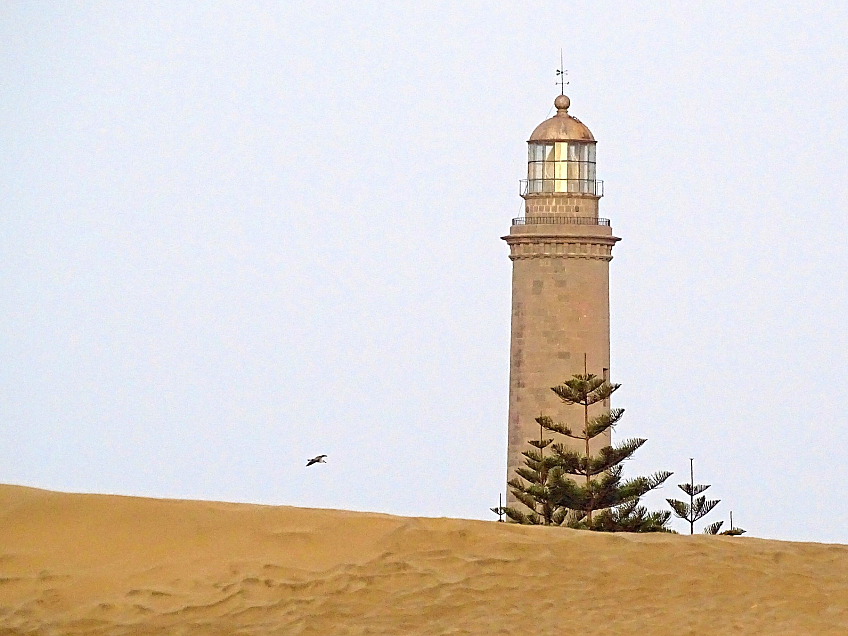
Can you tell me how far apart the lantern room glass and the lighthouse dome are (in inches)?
4.4

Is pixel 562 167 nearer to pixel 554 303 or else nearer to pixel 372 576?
pixel 554 303

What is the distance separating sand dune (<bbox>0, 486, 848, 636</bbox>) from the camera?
17656 millimetres

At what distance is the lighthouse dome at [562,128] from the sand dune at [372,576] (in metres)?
30.3

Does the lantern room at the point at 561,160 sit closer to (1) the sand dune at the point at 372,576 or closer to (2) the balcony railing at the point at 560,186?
(2) the balcony railing at the point at 560,186

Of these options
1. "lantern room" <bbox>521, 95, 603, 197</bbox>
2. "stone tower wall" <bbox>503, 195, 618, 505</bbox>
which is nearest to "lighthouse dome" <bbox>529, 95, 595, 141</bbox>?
"lantern room" <bbox>521, 95, 603, 197</bbox>

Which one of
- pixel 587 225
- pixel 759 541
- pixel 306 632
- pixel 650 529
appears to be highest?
pixel 587 225

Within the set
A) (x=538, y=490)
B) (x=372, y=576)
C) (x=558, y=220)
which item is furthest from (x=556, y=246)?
(x=372, y=576)

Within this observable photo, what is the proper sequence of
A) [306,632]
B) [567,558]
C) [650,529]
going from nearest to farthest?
[306,632], [567,558], [650,529]

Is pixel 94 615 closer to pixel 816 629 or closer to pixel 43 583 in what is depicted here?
pixel 43 583

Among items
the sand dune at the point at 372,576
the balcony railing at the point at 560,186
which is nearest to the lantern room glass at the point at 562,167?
the balcony railing at the point at 560,186

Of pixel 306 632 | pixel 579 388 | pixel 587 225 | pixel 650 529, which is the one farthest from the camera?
pixel 587 225

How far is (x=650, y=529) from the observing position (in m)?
36.8

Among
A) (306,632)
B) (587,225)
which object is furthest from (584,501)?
(306,632)

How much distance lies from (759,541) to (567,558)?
178 centimetres
